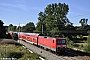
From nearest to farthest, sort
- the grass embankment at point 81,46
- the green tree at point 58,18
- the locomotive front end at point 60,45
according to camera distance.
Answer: the locomotive front end at point 60,45
the grass embankment at point 81,46
the green tree at point 58,18

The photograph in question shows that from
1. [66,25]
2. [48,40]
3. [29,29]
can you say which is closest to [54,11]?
[66,25]

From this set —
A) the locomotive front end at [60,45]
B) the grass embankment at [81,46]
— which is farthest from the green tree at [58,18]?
the locomotive front end at [60,45]

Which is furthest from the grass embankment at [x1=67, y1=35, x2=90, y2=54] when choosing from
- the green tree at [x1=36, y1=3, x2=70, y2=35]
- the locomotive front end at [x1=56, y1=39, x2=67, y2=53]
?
the green tree at [x1=36, y1=3, x2=70, y2=35]

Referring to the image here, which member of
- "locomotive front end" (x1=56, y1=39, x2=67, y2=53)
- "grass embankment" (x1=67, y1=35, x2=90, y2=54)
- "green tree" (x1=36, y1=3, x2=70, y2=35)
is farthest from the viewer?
"green tree" (x1=36, y1=3, x2=70, y2=35)

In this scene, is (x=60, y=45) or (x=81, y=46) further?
(x=81, y=46)

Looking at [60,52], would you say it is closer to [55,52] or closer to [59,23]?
[55,52]

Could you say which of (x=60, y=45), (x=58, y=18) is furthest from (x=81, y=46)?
(x=58, y=18)

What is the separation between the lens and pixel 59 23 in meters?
74.4

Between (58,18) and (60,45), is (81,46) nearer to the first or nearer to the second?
(60,45)

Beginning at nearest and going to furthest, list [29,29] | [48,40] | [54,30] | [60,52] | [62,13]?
[60,52]
[48,40]
[54,30]
[62,13]
[29,29]

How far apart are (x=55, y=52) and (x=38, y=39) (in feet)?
42.9

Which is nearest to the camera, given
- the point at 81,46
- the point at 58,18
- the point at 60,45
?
the point at 60,45

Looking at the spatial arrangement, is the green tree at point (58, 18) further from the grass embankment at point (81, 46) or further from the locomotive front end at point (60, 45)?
the locomotive front end at point (60, 45)

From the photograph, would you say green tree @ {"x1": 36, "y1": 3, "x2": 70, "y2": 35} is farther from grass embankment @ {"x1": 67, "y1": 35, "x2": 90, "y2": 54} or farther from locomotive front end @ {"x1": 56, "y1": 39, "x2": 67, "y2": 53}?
locomotive front end @ {"x1": 56, "y1": 39, "x2": 67, "y2": 53}
